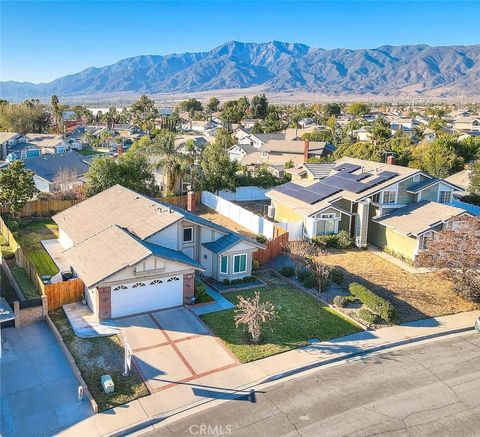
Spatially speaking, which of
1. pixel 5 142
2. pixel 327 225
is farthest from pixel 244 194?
pixel 5 142

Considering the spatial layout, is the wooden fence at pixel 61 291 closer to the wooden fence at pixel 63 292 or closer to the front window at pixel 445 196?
the wooden fence at pixel 63 292

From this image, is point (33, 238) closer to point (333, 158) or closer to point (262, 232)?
point (262, 232)

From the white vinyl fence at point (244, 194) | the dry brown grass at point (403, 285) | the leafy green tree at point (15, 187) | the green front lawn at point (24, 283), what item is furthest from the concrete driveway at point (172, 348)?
the white vinyl fence at point (244, 194)

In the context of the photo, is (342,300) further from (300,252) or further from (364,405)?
(364,405)

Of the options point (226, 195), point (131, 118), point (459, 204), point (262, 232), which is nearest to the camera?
point (262, 232)

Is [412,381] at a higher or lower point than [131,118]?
lower

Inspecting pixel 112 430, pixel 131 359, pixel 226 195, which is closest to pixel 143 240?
pixel 131 359
